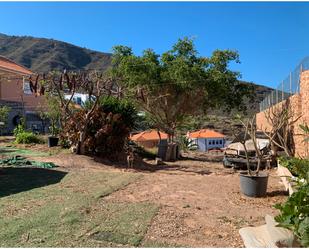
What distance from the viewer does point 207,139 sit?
39.0 m

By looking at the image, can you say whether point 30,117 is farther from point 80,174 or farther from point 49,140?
point 80,174

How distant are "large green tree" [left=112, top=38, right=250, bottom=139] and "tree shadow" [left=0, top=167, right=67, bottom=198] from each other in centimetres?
889

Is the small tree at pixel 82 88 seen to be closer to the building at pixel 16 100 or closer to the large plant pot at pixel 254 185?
the large plant pot at pixel 254 185

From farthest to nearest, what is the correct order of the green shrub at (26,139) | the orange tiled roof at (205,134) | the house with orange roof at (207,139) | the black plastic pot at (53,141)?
the house with orange roof at (207,139) < the orange tiled roof at (205,134) < the green shrub at (26,139) < the black plastic pot at (53,141)

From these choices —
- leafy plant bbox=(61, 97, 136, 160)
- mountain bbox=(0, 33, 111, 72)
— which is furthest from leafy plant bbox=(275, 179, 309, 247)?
mountain bbox=(0, 33, 111, 72)

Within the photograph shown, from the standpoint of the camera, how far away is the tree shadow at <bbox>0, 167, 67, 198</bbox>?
7.14 meters

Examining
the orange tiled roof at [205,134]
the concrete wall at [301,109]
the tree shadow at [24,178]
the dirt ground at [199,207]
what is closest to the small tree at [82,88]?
the tree shadow at [24,178]

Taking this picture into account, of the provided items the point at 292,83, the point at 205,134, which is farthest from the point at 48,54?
the point at 292,83

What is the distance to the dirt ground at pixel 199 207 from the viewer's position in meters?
4.59

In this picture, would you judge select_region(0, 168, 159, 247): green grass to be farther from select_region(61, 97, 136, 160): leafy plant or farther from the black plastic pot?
the black plastic pot

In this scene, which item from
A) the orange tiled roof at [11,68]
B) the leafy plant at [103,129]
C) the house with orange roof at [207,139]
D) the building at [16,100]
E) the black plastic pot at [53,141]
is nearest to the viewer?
the leafy plant at [103,129]

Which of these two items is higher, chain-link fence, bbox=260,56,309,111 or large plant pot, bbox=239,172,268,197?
chain-link fence, bbox=260,56,309,111

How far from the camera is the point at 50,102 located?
18.7m

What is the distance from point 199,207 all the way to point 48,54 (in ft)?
239
